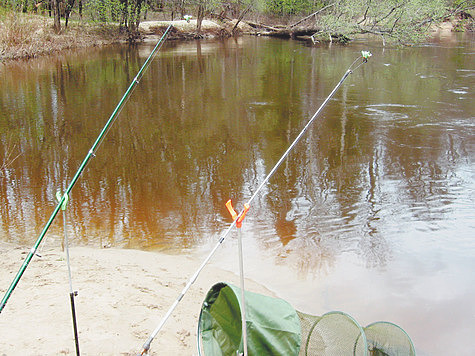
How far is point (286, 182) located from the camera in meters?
8.17

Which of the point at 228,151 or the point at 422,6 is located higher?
the point at 422,6

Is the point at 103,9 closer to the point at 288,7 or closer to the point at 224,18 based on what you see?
the point at 224,18

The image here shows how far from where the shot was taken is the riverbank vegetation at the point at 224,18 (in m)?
22.6

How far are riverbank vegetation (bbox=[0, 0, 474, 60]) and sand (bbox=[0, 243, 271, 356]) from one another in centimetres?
1868

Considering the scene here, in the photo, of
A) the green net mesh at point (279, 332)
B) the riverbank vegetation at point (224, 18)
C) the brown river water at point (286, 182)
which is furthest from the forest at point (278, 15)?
the green net mesh at point (279, 332)

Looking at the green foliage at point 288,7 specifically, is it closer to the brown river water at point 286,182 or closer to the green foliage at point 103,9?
the green foliage at point 103,9

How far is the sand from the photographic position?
3.46 metres

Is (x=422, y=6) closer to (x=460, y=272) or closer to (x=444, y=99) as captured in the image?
(x=444, y=99)

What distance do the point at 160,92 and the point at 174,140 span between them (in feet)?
18.3

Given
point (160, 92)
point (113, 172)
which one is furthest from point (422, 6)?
point (113, 172)

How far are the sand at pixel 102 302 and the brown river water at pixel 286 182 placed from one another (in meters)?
0.63

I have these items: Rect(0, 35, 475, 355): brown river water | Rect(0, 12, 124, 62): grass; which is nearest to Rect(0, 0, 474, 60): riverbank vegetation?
Rect(0, 12, 124, 62): grass

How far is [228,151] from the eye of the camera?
384 inches

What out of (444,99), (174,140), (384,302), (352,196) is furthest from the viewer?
(444,99)
